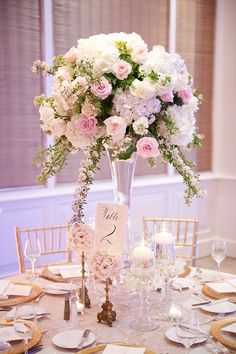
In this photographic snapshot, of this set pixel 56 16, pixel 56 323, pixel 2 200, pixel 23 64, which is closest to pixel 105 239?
pixel 56 323

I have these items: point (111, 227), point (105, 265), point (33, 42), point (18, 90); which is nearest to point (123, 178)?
point (111, 227)

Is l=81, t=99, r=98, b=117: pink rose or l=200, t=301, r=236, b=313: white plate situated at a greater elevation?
l=81, t=99, r=98, b=117: pink rose

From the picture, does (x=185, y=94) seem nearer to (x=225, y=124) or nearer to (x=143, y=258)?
(x=143, y=258)

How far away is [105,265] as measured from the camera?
1807 mm

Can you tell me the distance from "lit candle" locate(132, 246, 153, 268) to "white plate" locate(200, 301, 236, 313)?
28cm

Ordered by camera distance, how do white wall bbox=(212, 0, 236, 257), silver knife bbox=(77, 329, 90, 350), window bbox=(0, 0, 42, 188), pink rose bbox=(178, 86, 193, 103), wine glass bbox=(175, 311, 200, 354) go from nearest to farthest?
wine glass bbox=(175, 311, 200, 354), silver knife bbox=(77, 329, 90, 350), pink rose bbox=(178, 86, 193, 103), window bbox=(0, 0, 42, 188), white wall bbox=(212, 0, 236, 257)

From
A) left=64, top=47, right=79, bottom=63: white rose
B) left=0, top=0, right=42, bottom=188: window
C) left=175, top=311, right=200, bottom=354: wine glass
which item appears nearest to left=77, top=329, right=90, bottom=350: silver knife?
left=175, top=311, right=200, bottom=354: wine glass

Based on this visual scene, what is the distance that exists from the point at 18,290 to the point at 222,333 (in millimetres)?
929

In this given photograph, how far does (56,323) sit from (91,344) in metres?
0.24

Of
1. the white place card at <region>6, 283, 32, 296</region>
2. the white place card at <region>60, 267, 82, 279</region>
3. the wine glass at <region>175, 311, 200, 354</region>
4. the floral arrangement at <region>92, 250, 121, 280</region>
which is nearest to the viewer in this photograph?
the wine glass at <region>175, 311, 200, 354</region>

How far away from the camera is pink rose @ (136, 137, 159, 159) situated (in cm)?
192

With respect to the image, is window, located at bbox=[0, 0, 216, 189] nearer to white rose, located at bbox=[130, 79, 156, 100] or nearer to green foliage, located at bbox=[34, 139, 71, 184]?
green foliage, located at bbox=[34, 139, 71, 184]

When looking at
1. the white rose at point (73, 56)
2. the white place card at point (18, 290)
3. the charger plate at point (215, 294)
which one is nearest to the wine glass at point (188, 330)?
the charger plate at point (215, 294)

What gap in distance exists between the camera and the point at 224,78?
18.2 feet
